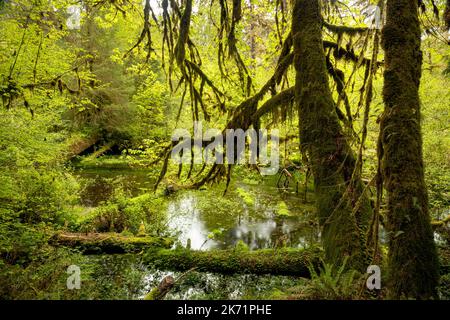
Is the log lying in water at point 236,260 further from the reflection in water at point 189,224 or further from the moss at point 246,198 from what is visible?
the moss at point 246,198

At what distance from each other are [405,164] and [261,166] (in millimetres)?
4914

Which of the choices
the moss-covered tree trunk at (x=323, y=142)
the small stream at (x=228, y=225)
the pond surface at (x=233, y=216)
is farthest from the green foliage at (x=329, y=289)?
the pond surface at (x=233, y=216)

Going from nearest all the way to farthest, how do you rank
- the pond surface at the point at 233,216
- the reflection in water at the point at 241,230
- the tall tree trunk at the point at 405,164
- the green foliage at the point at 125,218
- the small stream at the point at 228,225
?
the tall tree trunk at the point at 405,164 → the small stream at the point at 228,225 → the green foliage at the point at 125,218 → the reflection in water at the point at 241,230 → the pond surface at the point at 233,216

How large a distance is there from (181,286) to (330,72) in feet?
16.1

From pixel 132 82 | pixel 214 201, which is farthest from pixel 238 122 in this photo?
pixel 132 82

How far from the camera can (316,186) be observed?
3.43m

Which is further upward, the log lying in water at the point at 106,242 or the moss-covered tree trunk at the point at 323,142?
the moss-covered tree trunk at the point at 323,142

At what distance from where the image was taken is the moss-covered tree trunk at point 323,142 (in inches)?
126

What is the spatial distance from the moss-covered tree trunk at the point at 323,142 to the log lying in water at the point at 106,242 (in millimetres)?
5229

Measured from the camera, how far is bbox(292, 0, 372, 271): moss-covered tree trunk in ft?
10.5

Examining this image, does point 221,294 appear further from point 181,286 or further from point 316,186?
point 316,186

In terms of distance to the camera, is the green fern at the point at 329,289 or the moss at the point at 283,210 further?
the moss at the point at 283,210

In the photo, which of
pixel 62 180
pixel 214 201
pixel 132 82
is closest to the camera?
pixel 62 180

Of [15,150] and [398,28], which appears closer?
[398,28]
